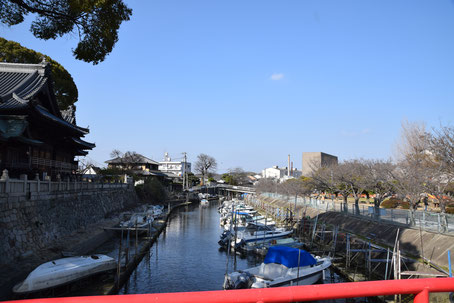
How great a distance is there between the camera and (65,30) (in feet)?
35.6

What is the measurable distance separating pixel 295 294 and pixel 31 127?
27.4 metres

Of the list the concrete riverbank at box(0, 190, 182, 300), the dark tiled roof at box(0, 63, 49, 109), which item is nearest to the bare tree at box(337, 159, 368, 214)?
the concrete riverbank at box(0, 190, 182, 300)

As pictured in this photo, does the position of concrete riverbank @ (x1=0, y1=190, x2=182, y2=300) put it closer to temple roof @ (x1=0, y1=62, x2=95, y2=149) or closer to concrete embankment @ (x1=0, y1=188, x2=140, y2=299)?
concrete embankment @ (x1=0, y1=188, x2=140, y2=299)

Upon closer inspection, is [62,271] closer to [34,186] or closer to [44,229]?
[44,229]

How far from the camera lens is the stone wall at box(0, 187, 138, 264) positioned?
1672cm

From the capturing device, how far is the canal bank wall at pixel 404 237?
60.0 feet

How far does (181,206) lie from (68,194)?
4991 cm

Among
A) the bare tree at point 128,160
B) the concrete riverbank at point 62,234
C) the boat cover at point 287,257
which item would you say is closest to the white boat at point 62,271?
the concrete riverbank at point 62,234

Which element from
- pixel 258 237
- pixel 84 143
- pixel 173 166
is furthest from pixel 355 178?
pixel 173 166

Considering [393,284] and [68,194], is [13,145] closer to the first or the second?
[68,194]

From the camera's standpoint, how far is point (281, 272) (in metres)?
19.3

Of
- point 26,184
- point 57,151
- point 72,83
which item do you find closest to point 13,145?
point 26,184

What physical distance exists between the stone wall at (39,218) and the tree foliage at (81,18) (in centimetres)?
1034

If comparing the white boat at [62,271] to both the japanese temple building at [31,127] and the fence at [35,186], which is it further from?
the japanese temple building at [31,127]
